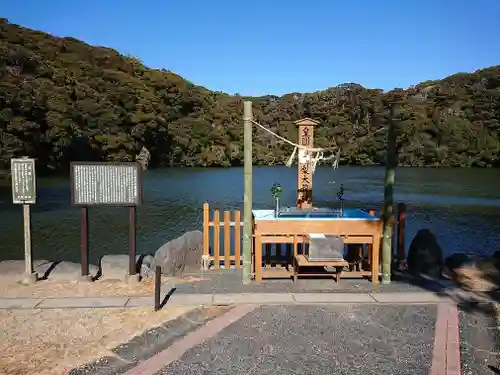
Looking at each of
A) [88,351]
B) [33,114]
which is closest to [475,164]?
[33,114]

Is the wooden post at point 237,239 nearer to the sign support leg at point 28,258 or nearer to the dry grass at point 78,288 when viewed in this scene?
the dry grass at point 78,288

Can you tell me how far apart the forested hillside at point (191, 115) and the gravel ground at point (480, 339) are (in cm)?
3612

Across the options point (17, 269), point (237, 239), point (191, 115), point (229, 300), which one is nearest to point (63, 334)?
point (229, 300)

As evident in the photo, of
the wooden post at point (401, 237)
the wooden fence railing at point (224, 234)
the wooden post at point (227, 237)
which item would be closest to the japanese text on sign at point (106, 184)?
the wooden fence railing at point (224, 234)

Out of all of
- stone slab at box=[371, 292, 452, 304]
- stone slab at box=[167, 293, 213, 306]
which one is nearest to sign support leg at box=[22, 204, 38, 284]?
stone slab at box=[167, 293, 213, 306]

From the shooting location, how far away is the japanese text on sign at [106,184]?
7.62 metres

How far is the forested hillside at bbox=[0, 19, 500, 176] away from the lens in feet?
133

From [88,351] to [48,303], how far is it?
76.7 inches

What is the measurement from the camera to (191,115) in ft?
226

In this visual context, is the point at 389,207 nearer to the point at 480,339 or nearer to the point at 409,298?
the point at 409,298

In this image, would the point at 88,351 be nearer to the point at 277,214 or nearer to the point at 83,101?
the point at 277,214

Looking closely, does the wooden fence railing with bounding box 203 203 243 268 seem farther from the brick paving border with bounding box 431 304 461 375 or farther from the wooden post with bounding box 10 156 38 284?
the brick paving border with bounding box 431 304 461 375

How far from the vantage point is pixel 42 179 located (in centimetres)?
3581

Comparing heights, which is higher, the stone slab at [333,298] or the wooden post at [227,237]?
the wooden post at [227,237]
